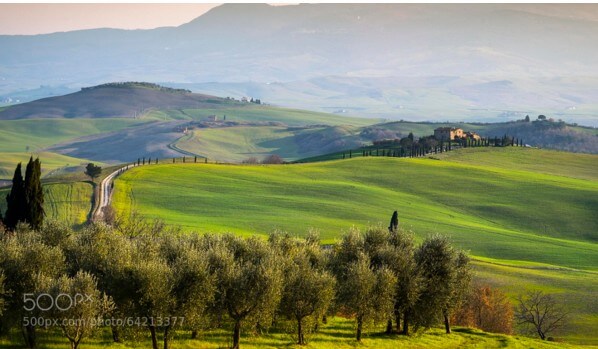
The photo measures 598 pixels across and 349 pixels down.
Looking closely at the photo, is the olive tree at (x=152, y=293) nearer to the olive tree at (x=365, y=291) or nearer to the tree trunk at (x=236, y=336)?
the tree trunk at (x=236, y=336)

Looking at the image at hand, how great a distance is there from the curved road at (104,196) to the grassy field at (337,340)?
165 ft

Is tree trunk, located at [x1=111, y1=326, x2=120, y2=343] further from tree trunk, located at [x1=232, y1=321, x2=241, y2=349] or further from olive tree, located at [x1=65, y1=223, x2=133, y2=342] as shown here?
tree trunk, located at [x1=232, y1=321, x2=241, y2=349]

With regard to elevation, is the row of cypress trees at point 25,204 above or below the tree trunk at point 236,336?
above

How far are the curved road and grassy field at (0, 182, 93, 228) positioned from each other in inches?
59.4

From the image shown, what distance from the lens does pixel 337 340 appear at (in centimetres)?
6644

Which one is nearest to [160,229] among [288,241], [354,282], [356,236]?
[288,241]

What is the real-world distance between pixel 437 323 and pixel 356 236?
11.5 metres

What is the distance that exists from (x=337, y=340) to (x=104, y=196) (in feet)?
235

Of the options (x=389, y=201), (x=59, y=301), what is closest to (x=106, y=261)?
(x=59, y=301)

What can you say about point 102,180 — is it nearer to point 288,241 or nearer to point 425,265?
point 288,241

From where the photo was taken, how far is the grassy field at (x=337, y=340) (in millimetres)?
57719

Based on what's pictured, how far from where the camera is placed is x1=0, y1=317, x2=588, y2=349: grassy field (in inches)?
2272

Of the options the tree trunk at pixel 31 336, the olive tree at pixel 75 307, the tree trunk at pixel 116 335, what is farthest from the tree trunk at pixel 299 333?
the tree trunk at pixel 31 336

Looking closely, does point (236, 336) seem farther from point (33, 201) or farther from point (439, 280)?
point (33, 201)
